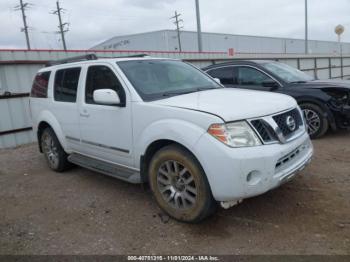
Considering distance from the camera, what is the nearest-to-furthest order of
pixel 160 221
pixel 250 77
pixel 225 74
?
pixel 160 221 < pixel 250 77 < pixel 225 74

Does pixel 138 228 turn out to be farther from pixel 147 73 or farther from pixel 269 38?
pixel 269 38

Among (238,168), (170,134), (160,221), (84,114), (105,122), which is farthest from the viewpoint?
(84,114)

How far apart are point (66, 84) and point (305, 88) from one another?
4.66 meters

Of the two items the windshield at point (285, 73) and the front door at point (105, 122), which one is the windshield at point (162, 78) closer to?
the front door at point (105, 122)

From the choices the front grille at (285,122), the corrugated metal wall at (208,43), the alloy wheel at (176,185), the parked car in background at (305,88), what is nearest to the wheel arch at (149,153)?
the alloy wheel at (176,185)

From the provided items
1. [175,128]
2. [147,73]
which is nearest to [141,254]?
[175,128]

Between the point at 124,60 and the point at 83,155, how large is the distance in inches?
62.0

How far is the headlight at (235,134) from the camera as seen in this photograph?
9.57 ft

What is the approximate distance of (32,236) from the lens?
343 cm

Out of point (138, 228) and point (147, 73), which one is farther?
point (147, 73)

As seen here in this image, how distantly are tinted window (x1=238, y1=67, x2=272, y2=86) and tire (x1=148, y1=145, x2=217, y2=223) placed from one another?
439cm

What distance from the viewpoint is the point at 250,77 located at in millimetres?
7242

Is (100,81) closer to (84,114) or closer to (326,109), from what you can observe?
(84,114)

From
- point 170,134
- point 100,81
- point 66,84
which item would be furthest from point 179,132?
point 66,84
